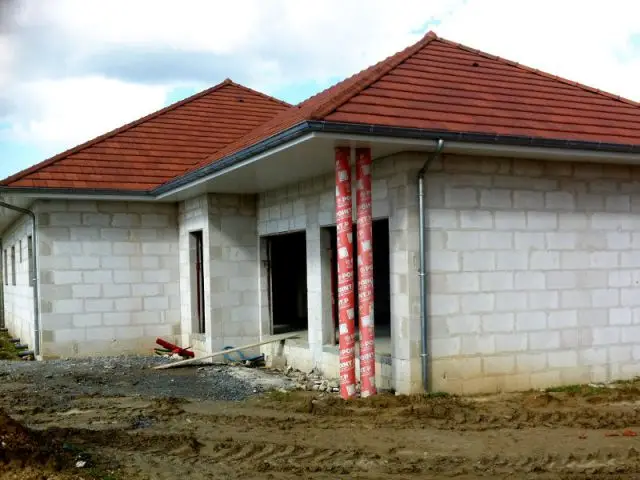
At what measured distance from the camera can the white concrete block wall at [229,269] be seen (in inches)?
480

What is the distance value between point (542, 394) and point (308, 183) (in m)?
4.56

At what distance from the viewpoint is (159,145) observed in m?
14.8

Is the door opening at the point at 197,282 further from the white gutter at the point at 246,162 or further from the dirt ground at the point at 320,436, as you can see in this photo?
the dirt ground at the point at 320,436

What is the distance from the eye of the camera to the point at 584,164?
9.20 m

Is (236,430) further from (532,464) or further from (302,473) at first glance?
(532,464)

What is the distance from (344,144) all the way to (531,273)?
9.81ft

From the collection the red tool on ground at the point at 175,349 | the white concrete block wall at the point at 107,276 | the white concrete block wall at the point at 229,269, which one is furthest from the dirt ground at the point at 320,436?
the white concrete block wall at the point at 107,276

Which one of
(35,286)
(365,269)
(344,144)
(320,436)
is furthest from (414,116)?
(35,286)

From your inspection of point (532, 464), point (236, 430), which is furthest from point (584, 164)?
point (236, 430)

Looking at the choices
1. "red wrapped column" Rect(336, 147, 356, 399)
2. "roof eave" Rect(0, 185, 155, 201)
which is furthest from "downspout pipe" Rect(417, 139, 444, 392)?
"roof eave" Rect(0, 185, 155, 201)

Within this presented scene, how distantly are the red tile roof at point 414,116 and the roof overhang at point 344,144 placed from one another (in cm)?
11

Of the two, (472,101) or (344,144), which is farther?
(472,101)

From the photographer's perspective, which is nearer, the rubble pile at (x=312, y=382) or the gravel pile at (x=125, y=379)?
the rubble pile at (x=312, y=382)

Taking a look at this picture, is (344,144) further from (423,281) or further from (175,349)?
(175,349)
